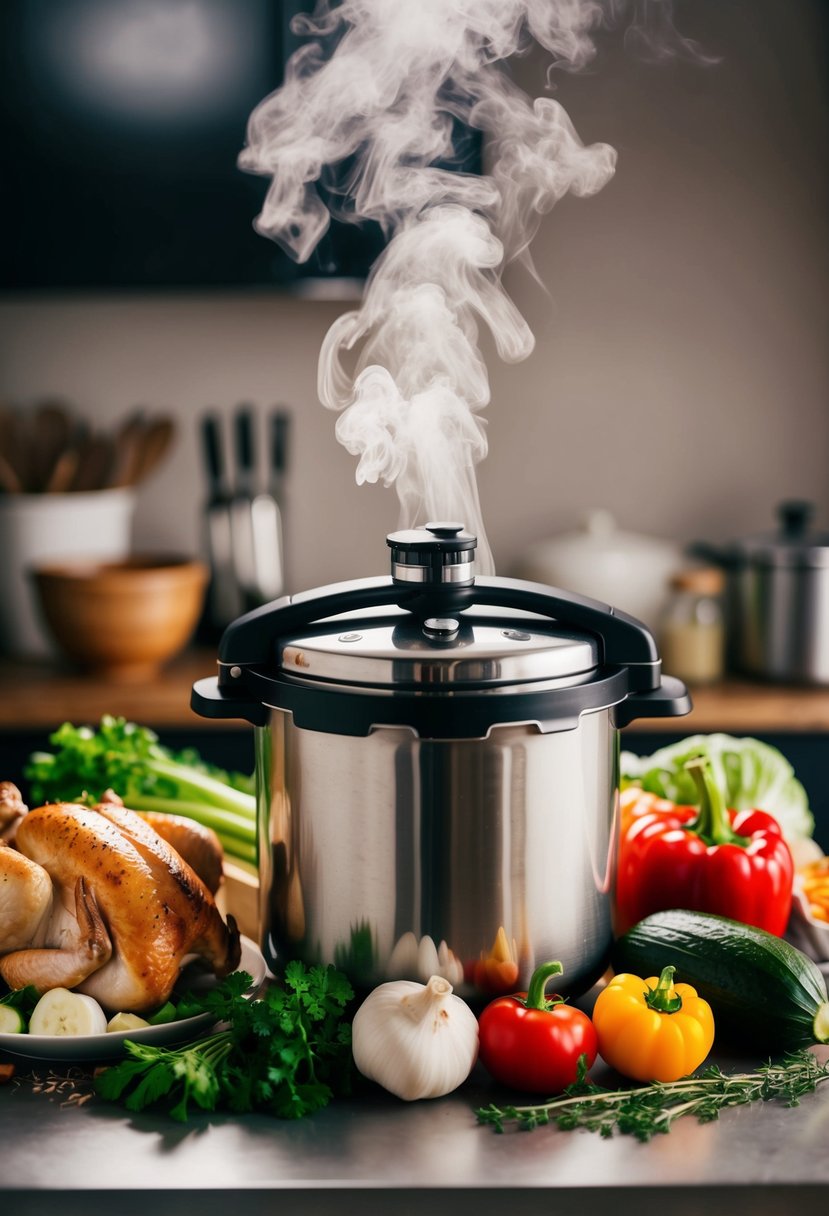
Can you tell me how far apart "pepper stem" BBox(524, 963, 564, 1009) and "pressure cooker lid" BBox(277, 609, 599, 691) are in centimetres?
22

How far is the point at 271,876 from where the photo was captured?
1.05 metres

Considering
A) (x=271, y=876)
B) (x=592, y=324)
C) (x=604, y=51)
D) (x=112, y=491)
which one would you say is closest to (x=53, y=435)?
(x=112, y=491)

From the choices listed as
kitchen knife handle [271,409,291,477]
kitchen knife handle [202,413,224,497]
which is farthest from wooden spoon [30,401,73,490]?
kitchen knife handle [271,409,291,477]

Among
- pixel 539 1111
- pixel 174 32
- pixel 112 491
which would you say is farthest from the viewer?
pixel 112 491

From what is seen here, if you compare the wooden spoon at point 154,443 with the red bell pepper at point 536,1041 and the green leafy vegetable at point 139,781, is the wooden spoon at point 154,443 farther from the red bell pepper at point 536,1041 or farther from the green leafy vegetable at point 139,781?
the red bell pepper at point 536,1041

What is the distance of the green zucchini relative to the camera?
3.19 ft

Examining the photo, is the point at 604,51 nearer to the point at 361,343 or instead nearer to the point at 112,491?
the point at 361,343

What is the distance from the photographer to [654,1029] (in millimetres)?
924

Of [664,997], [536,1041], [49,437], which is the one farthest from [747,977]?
[49,437]

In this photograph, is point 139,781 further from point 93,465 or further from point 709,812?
point 93,465

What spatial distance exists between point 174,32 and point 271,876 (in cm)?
237

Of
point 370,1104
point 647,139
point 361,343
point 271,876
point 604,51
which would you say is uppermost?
point 604,51

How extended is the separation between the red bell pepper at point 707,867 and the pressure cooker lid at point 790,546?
1615 millimetres

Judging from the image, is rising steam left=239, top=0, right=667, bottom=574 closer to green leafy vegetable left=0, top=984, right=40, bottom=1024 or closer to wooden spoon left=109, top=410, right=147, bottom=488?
green leafy vegetable left=0, top=984, right=40, bottom=1024
